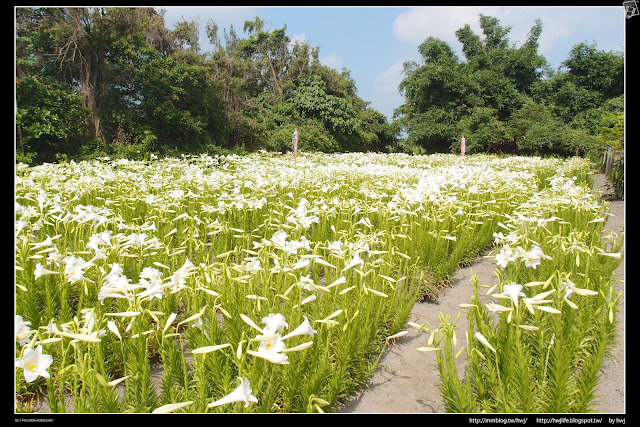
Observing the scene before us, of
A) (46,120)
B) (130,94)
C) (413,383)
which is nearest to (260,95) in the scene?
(130,94)

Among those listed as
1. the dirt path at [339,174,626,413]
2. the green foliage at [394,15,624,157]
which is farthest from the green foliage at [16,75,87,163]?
the green foliage at [394,15,624,157]

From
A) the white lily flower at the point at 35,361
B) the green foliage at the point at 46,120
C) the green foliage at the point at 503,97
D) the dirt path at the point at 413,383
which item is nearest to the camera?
the white lily flower at the point at 35,361

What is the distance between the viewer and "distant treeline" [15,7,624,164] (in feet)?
36.8

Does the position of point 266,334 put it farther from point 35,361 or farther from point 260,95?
point 260,95

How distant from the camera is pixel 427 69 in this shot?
28719mm

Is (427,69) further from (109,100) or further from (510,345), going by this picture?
(510,345)

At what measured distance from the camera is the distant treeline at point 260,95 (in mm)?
11227

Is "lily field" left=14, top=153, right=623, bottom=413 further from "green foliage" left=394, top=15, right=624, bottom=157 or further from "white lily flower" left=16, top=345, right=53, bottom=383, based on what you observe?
"green foliage" left=394, top=15, right=624, bottom=157

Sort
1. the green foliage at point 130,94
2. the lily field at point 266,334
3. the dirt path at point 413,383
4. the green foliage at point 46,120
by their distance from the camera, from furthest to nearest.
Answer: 1. the green foliage at point 130,94
2. the green foliage at point 46,120
3. the dirt path at point 413,383
4. the lily field at point 266,334

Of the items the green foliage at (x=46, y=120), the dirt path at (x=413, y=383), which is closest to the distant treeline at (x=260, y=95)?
the green foliage at (x=46, y=120)

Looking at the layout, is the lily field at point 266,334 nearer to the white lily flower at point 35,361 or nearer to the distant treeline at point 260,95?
the white lily flower at point 35,361

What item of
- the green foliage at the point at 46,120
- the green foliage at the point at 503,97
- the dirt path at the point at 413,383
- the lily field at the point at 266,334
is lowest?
the dirt path at the point at 413,383

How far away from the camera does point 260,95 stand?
78.4ft
